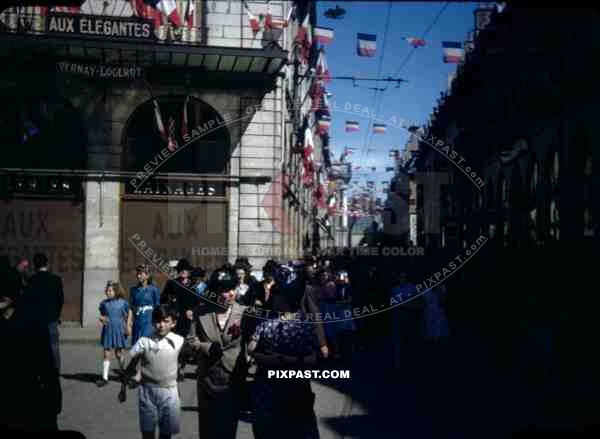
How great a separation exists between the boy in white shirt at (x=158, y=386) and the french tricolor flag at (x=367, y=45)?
10.9 m

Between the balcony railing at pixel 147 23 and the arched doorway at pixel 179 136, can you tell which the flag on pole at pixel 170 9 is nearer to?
the balcony railing at pixel 147 23

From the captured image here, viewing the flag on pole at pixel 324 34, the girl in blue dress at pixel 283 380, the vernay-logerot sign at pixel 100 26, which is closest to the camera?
the girl in blue dress at pixel 283 380

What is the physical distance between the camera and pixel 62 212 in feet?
63.6

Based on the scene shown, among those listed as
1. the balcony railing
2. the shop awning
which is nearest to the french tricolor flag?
the shop awning

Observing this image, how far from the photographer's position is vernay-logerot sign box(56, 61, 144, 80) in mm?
18797

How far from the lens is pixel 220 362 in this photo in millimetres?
6598

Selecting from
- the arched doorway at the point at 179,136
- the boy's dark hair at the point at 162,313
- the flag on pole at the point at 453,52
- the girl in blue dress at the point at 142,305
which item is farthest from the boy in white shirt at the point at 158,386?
the arched doorway at the point at 179,136

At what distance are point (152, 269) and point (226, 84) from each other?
4.99 meters

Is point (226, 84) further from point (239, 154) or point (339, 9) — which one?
point (339, 9)

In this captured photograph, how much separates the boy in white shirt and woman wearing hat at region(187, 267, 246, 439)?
0.22 metres

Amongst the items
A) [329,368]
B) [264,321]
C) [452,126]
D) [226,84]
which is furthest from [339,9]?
[452,126]

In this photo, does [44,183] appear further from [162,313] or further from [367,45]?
[162,313]

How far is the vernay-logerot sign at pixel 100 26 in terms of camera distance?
1831 cm

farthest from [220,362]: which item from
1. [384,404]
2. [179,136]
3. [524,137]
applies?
[524,137]
